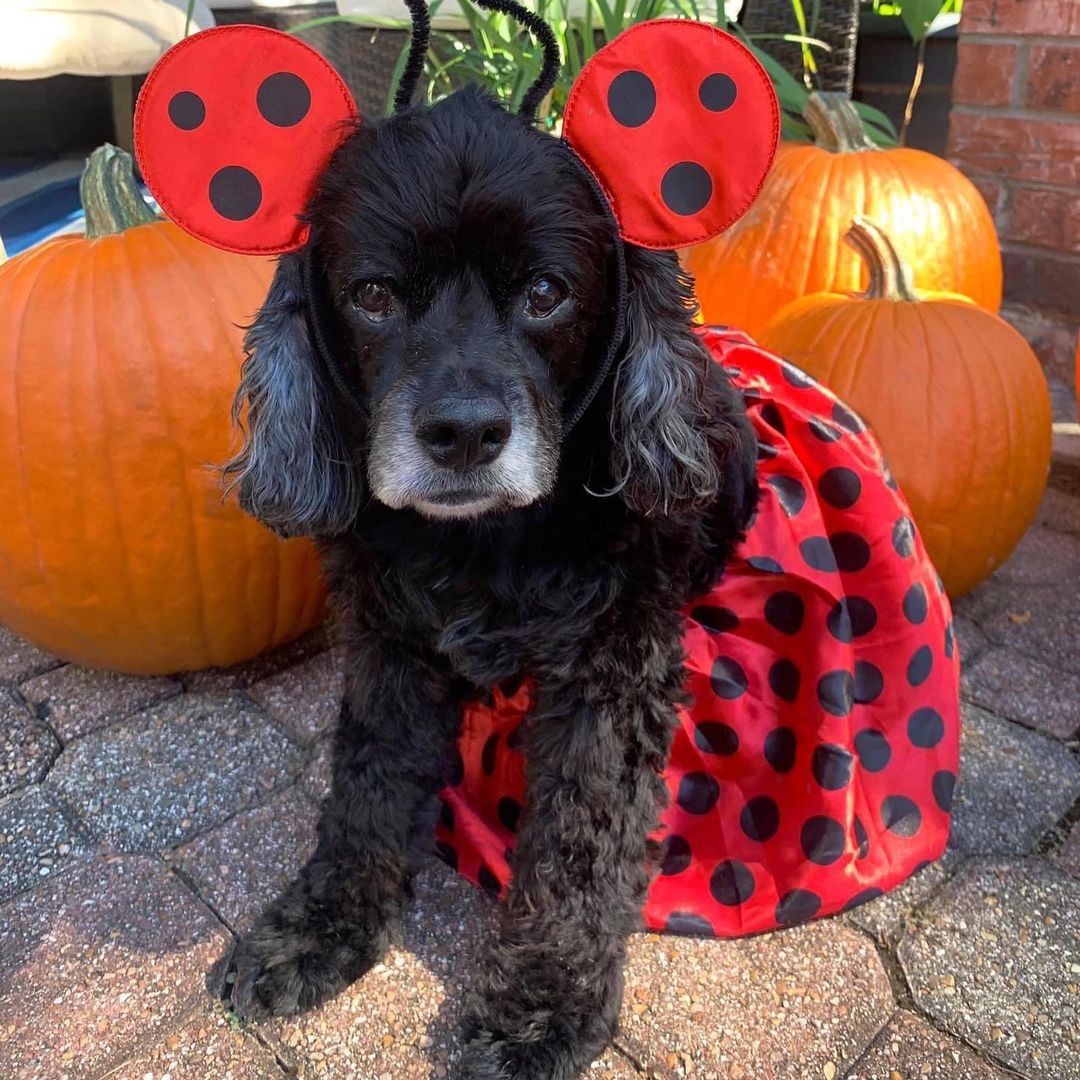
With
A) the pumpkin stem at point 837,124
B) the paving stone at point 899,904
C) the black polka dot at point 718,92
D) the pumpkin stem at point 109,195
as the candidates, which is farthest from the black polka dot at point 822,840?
the pumpkin stem at point 837,124

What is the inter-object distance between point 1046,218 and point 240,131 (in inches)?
128

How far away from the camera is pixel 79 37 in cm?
404

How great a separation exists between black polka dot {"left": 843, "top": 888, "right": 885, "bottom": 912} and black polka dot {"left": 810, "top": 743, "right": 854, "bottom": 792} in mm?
183

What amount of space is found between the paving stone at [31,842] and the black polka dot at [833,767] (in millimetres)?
1384

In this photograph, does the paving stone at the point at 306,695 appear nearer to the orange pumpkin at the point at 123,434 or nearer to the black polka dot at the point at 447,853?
the orange pumpkin at the point at 123,434

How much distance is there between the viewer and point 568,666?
150cm

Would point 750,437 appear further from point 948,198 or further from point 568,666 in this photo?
point 948,198

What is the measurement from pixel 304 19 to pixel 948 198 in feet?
13.4

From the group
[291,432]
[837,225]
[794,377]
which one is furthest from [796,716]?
[837,225]

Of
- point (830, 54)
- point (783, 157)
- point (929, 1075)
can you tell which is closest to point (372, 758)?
point (929, 1075)

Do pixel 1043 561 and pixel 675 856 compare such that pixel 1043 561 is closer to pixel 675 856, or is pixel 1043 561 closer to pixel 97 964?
pixel 675 856

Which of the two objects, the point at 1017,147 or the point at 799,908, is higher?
the point at 1017,147

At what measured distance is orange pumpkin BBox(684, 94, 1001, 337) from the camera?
9.79 feet

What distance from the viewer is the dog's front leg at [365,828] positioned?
5.36 ft
